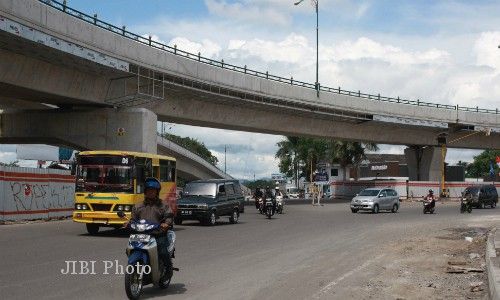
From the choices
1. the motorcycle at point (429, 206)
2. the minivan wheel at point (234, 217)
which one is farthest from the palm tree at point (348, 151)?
the minivan wheel at point (234, 217)

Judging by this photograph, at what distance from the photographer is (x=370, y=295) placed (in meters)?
9.60

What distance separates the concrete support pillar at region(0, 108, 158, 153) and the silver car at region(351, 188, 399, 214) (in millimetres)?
13366

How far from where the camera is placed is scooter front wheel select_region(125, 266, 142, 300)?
8.62 meters

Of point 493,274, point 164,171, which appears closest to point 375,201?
point 164,171

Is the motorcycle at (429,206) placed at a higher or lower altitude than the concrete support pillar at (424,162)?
lower

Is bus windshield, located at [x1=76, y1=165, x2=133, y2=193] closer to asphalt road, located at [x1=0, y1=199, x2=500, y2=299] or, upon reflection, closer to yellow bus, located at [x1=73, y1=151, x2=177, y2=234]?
yellow bus, located at [x1=73, y1=151, x2=177, y2=234]

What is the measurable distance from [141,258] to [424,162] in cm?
6270

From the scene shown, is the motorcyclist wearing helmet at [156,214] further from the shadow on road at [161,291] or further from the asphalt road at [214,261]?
the asphalt road at [214,261]

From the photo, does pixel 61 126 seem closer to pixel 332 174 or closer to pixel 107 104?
pixel 107 104

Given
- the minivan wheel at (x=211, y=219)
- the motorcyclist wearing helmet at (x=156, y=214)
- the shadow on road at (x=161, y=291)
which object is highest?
the motorcyclist wearing helmet at (x=156, y=214)

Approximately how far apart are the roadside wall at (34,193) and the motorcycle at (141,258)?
735 inches

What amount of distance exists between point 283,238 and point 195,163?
56859 mm

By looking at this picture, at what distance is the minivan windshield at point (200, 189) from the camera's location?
88.7 ft

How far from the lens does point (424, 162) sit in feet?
224
